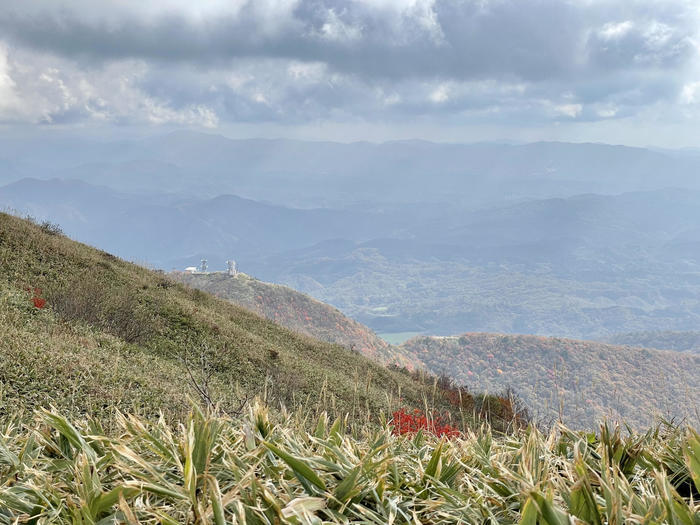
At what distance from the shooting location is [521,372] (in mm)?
80875

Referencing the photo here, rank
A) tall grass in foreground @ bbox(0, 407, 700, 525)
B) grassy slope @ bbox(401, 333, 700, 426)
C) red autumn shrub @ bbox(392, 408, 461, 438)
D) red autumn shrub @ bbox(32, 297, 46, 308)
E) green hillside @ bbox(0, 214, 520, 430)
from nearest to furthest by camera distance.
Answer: tall grass in foreground @ bbox(0, 407, 700, 525)
red autumn shrub @ bbox(392, 408, 461, 438)
green hillside @ bbox(0, 214, 520, 430)
red autumn shrub @ bbox(32, 297, 46, 308)
grassy slope @ bbox(401, 333, 700, 426)

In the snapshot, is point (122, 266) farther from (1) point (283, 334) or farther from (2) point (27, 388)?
(2) point (27, 388)

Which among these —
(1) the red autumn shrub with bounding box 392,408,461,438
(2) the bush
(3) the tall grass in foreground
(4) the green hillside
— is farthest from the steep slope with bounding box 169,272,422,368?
(3) the tall grass in foreground

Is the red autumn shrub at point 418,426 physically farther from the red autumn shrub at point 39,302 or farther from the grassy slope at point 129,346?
the red autumn shrub at point 39,302

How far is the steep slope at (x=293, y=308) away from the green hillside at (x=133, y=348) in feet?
165

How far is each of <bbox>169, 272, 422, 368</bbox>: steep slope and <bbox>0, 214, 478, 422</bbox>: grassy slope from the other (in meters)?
50.6

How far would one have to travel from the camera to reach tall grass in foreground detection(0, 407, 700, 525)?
1771 mm

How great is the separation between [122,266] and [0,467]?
791 inches

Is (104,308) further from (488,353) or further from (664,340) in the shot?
(664,340)

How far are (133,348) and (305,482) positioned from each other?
458 inches

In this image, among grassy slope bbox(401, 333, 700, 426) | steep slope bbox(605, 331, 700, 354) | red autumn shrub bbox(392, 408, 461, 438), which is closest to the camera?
red autumn shrub bbox(392, 408, 461, 438)

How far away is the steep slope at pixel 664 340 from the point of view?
5974 inches

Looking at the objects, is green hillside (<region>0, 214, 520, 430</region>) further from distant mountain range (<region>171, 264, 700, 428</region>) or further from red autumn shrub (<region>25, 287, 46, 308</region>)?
distant mountain range (<region>171, 264, 700, 428</region>)

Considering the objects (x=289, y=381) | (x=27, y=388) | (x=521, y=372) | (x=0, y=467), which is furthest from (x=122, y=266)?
(x=521, y=372)
